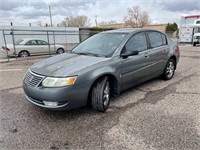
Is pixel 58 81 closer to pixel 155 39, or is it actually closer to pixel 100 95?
pixel 100 95

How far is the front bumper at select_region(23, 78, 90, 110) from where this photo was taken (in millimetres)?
Result: 3039

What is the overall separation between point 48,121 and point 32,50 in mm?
9826

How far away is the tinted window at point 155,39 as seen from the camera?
16.1 ft

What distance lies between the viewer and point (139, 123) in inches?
126

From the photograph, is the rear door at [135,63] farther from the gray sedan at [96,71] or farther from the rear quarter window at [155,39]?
the rear quarter window at [155,39]

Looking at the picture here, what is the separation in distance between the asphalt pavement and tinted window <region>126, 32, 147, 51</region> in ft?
3.68

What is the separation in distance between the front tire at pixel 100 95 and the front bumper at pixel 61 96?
0.60 ft

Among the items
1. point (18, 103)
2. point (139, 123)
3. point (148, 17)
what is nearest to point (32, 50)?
point (18, 103)

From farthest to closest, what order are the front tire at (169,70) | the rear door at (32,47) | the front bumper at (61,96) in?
the rear door at (32,47), the front tire at (169,70), the front bumper at (61,96)

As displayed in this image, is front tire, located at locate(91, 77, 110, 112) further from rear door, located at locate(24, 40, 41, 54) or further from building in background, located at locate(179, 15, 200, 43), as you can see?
building in background, located at locate(179, 15, 200, 43)

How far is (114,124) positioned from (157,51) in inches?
104

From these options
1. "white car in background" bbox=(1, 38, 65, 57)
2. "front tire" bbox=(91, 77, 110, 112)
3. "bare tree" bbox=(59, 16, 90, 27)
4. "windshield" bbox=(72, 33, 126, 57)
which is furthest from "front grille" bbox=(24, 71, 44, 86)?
"bare tree" bbox=(59, 16, 90, 27)

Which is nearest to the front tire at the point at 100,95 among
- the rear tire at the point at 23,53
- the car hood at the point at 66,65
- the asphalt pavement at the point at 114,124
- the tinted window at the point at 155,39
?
the asphalt pavement at the point at 114,124

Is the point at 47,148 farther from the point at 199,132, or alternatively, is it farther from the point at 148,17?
the point at 148,17
